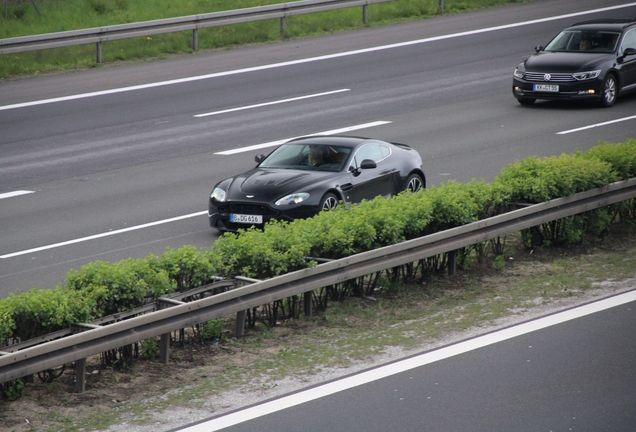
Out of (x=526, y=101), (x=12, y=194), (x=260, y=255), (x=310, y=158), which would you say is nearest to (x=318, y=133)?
(x=526, y=101)

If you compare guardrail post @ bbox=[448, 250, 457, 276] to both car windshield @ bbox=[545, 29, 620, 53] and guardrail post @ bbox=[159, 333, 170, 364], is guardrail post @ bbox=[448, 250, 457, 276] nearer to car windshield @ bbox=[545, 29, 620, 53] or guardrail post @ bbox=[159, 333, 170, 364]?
guardrail post @ bbox=[159, 333, 170, 364]

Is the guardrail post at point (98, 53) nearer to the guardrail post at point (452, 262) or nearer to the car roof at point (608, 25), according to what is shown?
the car roof at point (608, 25)

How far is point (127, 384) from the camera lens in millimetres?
8141

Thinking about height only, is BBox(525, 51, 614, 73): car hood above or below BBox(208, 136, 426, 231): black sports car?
above

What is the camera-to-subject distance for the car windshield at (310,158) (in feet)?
45.5

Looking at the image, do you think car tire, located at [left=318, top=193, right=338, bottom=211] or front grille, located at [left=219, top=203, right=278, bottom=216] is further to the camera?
car tire, located at [left=318, top=193, right=338, bottom=211]

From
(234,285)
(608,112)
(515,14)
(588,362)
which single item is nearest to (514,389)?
(588,362)

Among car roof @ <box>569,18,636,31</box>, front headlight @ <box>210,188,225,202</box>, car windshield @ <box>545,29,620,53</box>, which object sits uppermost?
car roof @ <box>569,18,636,31</box>

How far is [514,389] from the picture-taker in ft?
25.8

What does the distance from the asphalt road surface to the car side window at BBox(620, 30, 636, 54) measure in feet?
4.17

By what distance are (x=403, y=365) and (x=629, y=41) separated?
→ 55.2 feet

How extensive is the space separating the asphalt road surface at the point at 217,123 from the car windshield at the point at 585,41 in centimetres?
138

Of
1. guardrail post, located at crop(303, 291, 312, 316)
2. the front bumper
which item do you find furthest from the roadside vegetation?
guardrail post, located at crop(303, 291, 312, 316)

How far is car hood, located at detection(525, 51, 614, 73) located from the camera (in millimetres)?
21828
